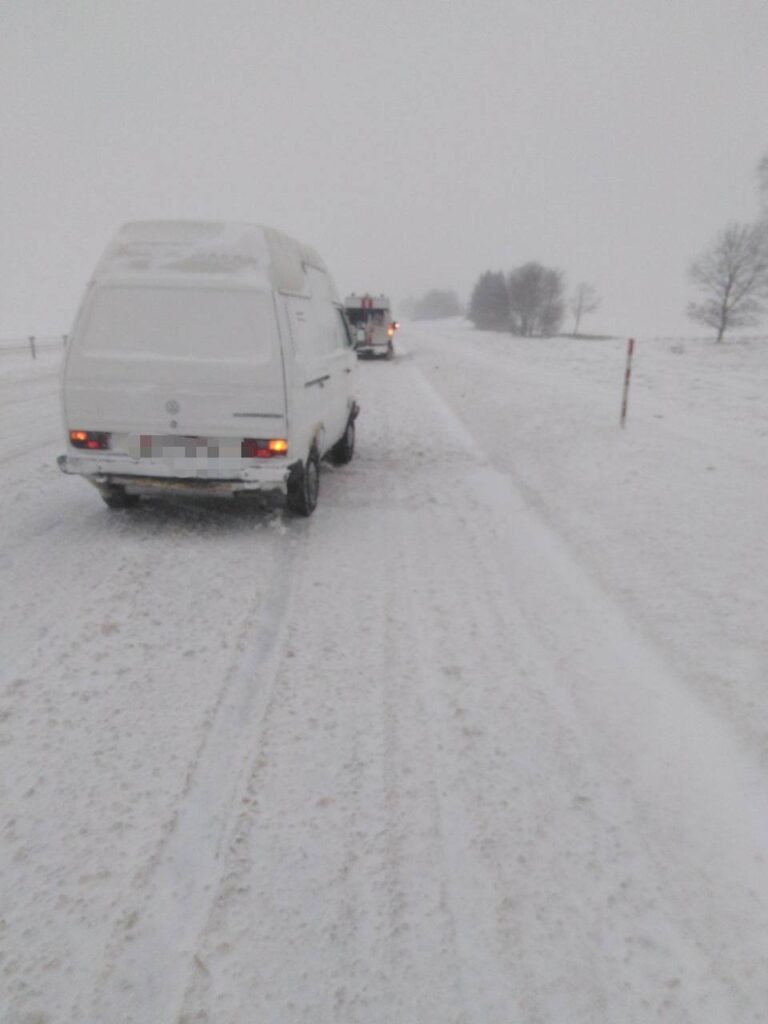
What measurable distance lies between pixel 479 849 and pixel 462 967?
0.46 m

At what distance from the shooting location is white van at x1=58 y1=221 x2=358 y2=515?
16.3 ft

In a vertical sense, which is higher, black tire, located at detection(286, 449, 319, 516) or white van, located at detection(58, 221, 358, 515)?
white van, located at detection(58, 221, 358, 515)

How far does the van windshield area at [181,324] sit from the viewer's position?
5051mm

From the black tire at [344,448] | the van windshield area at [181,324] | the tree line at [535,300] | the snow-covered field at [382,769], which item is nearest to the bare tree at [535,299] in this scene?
the tree line at [535,300]

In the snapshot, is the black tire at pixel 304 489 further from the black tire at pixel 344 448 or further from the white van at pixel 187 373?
the black tire at pixel 344 448

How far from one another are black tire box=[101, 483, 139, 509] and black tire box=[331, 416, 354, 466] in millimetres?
2681

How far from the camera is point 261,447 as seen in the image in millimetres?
5078

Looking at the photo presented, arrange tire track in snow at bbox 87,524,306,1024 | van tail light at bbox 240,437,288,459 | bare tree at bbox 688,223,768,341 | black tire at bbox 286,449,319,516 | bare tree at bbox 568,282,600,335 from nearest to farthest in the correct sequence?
tire track in snow at bbox 87,524,306,1024 → van tail light at bbox 240,437,288,459 → black tire at bbox 286,449,319,516 → bare tree at bbox 688,223,768,341 → bare tree at bbox 568,282,600,335

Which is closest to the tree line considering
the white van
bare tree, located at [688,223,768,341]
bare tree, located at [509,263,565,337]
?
bare tree, located at [509,263,565,337]

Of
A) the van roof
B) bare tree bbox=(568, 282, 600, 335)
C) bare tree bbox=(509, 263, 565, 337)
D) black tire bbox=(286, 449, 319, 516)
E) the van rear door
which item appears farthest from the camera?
bare tree bbox=(568, 282, 600, 335)

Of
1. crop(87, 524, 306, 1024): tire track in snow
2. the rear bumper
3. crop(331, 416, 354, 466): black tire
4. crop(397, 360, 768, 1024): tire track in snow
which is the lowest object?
crop(397, 360, 768, 1024): tire track in snow

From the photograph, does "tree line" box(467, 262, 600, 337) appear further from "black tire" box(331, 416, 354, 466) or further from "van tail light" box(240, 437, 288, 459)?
"van tail light" box(240, 437, 288, 459)

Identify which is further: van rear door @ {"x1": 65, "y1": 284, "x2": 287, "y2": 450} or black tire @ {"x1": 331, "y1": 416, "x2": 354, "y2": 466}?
black tire @ {"x1": 331, "y1": 416, "x2": 354, "y2": 466}

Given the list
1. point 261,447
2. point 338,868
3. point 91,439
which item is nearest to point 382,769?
point 338,868
